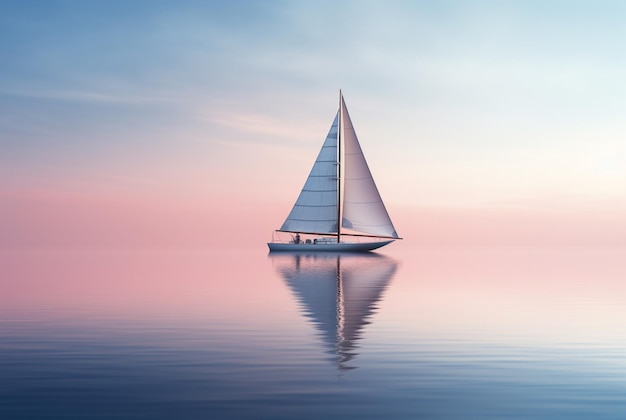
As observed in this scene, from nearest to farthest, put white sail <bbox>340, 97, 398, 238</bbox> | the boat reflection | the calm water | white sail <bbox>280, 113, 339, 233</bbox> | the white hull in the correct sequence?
the calm water < the boat reflection < white sail <bbox>340, 97, 398, 238</bbox> < white sail <bbox>280, 113, 339, 233</bbox> < the white hull

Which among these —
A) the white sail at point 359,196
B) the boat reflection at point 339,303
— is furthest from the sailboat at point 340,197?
the boat reflection at point 339,303

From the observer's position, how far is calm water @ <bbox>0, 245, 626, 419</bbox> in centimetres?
1469

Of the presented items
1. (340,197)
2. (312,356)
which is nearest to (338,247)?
(340,197)

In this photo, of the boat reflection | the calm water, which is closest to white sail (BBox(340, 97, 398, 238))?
the boat reflection

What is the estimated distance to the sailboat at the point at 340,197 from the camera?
102m

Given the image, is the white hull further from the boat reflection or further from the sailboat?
the boat reflection

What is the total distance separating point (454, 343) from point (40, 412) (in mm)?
13816

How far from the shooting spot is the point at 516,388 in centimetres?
1659

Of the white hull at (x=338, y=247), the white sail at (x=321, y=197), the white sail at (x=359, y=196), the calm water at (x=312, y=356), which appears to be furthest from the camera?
the white hull at (x=338, y=247)

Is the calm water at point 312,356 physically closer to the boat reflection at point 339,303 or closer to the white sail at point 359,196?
the boat reflection at point 339,303

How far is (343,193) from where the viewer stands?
341 ft

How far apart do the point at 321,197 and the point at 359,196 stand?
5.76 m

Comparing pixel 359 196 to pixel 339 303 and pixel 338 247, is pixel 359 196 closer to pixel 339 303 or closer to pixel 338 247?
pixel 338 247

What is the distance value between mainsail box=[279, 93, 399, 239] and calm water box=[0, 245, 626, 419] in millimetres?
60854
